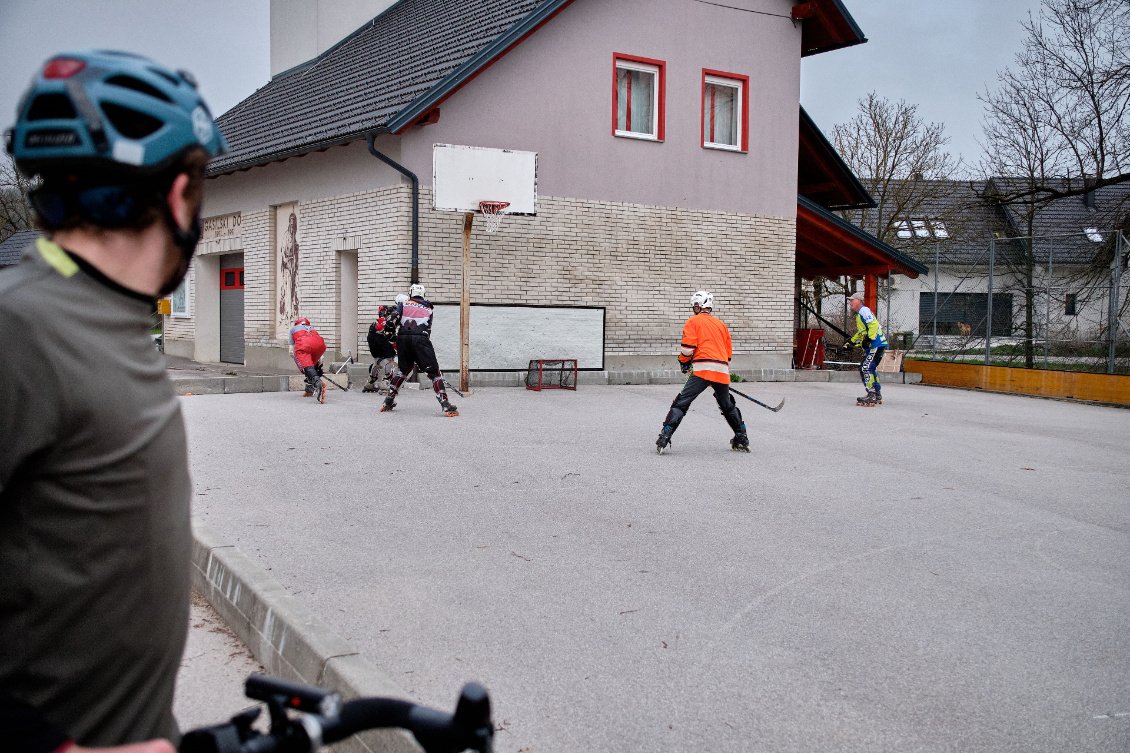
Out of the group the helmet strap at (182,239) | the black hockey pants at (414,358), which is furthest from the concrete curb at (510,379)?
the helmet strap at (182,239)

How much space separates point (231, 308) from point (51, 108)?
73.7 feet

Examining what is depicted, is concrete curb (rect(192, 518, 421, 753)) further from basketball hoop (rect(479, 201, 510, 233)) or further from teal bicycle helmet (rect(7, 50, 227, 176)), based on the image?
basketball hoop (rect(479, 201, 510, 233))

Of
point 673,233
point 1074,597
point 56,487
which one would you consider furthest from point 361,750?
point 673,233

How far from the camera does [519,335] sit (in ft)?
58.5

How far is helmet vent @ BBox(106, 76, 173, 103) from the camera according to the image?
1.42 meters

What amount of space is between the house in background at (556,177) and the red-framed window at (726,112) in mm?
43

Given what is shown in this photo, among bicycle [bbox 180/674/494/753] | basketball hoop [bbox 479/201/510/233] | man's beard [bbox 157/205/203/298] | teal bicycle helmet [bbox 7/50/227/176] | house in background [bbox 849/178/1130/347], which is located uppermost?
basketball hoop [bbox 479/201/510/233]

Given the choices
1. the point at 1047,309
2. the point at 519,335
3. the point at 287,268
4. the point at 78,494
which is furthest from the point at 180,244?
the point at 1047,309

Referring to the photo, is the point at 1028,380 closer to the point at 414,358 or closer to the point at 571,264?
the point at 571,264

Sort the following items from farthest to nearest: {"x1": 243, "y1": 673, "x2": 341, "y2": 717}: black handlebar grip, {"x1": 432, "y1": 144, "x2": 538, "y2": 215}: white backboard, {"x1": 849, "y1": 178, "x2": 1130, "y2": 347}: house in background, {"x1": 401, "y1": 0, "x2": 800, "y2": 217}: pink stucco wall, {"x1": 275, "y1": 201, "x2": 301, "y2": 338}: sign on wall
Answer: {"x1": 275, "y1": 201, "x2": 301, "y2": 338}: sign on wall, {"x1": 849, "y1": 178, "x2": 1130, "y2": 347}: house in background, {"x1": 401, "y1": 0, "x2": 800, "y2": 217}: pink stucco wall, {"x1": 432, "y1": 144, "x2": 538, "y2": 215}: white backboard, {"x1": 243, "y1": 673, "x2": 341, "y2": 717}: black handlebar grip

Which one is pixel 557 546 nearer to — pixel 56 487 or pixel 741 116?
pixel 56 487

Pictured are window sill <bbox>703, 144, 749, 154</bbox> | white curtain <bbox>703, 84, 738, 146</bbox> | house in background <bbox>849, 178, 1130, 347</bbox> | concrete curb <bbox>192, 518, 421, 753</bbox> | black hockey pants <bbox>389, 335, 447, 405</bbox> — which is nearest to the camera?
concrete curb <bbox>192, 518, 421, 753</bbox>

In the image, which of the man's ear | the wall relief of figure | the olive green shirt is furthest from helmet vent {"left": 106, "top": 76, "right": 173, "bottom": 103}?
the wall relief of figure

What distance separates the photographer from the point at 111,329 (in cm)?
138
